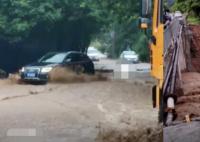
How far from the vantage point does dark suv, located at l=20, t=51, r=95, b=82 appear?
23469 millimetres

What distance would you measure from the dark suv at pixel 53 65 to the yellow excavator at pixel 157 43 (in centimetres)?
1746

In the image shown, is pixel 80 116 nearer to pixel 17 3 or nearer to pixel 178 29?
pixel 178 29

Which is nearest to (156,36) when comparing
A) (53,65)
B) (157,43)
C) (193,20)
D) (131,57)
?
(157,43)

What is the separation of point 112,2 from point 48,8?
11.6 feet

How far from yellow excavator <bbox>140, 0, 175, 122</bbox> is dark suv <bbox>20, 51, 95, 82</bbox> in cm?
1746

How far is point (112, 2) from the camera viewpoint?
26891 millimetres

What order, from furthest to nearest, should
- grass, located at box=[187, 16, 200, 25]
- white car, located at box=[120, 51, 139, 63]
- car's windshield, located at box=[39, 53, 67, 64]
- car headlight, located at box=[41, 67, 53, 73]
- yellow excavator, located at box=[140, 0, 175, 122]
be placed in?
1. white car, located at box=[120, 51, 139, 63]
2. car's windshield, located at box=[39, 53, 67, 64]
3. car headlight, located at box=[41, 67, 53, 73]
4. grass, located at box=[187, 16, 200, 25]
5. yellow excavator, located at box=[140, 0, 175, 122]

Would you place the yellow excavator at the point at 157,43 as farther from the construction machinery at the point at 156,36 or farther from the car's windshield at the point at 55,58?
the car's windshield at the point at 55,58

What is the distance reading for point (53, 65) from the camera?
78.9 ft

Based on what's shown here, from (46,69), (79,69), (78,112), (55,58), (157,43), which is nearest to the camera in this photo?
(157,43)

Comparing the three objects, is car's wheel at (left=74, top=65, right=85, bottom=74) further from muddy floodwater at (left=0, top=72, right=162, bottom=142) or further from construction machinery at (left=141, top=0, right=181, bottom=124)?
construction machinery at (left=141, top=0, right=181, bottom=124)

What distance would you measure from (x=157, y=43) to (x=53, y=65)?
19014 mm

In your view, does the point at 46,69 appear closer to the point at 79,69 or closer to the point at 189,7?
the point at 79,69

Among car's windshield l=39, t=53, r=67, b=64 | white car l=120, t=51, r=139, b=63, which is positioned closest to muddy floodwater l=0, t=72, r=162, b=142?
car's windshield l=39, t=53, r=67, b=64
